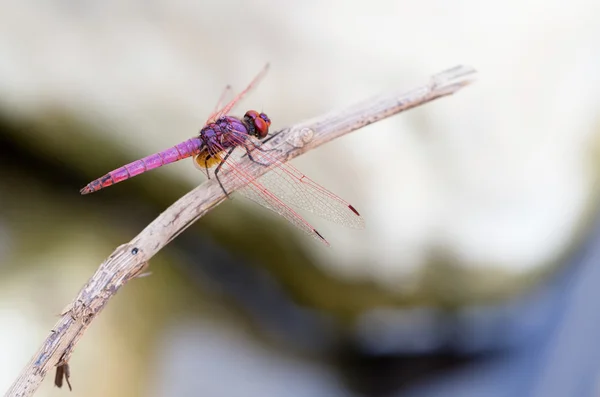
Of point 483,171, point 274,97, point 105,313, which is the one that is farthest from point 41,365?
point 483,171

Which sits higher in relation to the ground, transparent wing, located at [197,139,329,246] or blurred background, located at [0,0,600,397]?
blurred background, located at [0,0,600,397]

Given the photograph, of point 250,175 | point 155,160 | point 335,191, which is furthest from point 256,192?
point 335,191

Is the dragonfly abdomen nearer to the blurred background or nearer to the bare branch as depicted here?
the bare branch

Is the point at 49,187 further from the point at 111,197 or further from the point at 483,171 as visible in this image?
the point at 483,171

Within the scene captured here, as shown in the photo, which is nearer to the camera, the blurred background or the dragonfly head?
the dragonfly head

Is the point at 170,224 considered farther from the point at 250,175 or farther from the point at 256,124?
the point at 256,124

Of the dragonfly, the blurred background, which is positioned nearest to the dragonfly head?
the dragonfly

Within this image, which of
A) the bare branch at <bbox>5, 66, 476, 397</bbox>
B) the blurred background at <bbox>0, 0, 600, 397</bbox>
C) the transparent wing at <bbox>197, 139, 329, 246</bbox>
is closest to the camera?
the bare branch at <bbox>5, 66, 476, 397</bbox>
